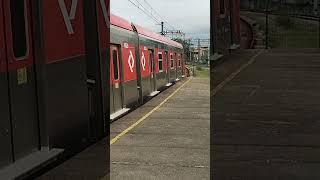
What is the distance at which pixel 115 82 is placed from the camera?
40.4 feet

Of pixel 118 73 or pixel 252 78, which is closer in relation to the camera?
pixel 118 73

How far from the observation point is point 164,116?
13.6 meters

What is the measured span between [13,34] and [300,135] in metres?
6.06

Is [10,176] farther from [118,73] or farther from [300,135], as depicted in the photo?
[118,73]

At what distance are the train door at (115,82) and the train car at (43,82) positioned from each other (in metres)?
3.70

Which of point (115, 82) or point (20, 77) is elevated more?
point (20, 77)

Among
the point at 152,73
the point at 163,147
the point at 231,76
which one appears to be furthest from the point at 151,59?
the point at 163,147

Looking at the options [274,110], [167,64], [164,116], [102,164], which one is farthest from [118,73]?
[167,64]

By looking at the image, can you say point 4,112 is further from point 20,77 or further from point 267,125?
point 267,125

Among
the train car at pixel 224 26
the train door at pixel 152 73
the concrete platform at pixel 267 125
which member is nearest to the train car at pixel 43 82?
the concrete platform at pixel 267 125

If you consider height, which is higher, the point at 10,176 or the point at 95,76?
the point at 95,76

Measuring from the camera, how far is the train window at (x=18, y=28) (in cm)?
525

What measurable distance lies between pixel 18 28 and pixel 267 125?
676cm

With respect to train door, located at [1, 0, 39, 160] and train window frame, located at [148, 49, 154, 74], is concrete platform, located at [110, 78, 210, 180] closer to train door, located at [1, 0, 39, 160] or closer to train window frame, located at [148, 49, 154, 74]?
train door, located at [1, 0, 39, 160]
